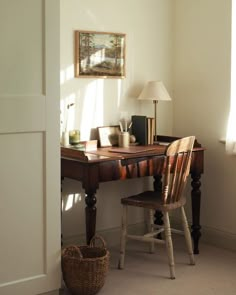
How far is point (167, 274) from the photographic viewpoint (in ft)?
11.8

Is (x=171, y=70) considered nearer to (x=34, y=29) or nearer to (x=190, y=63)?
(x=190, y=63)

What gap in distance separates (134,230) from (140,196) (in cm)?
76

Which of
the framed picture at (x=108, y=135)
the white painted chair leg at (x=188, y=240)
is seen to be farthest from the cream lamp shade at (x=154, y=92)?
the white painted chair leg at (x=188, y=240)

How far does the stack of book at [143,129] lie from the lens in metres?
4.15

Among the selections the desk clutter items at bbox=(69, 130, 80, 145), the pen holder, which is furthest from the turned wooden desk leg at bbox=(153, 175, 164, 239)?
the desk clutter items at bbox=(69, 130, 80, 145)

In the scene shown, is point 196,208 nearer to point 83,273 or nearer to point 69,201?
point 69,201

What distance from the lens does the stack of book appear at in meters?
4.15

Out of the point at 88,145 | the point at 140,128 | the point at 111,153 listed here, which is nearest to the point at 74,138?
the point at 88,145

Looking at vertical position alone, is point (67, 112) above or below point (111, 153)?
above

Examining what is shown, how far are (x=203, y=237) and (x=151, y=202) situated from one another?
99 centimetres

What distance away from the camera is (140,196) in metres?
3.76

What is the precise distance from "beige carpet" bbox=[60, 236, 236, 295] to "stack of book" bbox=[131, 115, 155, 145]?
2.75 feet

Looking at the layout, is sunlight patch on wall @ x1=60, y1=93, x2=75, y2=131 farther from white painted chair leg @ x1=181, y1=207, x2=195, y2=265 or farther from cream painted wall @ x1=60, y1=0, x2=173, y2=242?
white painted chair leg @ x1=181, y1=207, x2=195, y2=265

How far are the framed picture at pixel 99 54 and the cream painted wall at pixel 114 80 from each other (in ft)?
0.15
